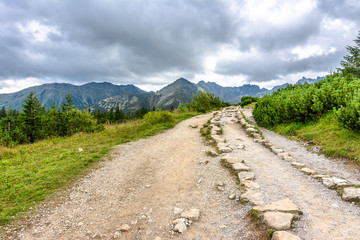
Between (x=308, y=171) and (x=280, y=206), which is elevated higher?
(x=308, y=171)

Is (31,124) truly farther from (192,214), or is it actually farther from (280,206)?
(280,206)

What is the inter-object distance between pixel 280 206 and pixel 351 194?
6.15 ft

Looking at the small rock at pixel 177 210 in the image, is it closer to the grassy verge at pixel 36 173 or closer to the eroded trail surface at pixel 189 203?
the eroded trail surface at pixel 189 203

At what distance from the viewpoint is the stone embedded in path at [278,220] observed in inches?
126

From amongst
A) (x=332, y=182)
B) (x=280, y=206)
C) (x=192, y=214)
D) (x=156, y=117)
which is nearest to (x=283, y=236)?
(x=280, y=206)

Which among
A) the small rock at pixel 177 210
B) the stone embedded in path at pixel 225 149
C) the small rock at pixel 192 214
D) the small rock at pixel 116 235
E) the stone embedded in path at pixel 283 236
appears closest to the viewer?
the stone embedded in path at pixel 283 236

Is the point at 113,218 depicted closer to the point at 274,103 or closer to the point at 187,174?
the point at 187,174

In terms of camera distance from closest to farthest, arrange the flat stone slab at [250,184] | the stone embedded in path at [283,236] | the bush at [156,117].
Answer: the stone embedded in path at [283,236] → the flat stone slab at [250,184] → the bush at [156,117]

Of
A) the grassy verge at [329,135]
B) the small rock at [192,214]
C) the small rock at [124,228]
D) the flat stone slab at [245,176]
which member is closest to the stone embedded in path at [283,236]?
the small rock at [192,214]

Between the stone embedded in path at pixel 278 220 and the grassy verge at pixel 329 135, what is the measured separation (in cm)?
511

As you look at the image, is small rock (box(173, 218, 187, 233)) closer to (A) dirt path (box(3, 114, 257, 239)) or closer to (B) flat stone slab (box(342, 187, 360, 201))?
(A) dirt path (box(3, 114, 257, 239))

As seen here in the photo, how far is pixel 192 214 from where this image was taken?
3977 mm

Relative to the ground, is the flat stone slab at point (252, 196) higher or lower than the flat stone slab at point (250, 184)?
lower

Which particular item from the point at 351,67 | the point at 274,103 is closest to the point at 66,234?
the point at 274,103
